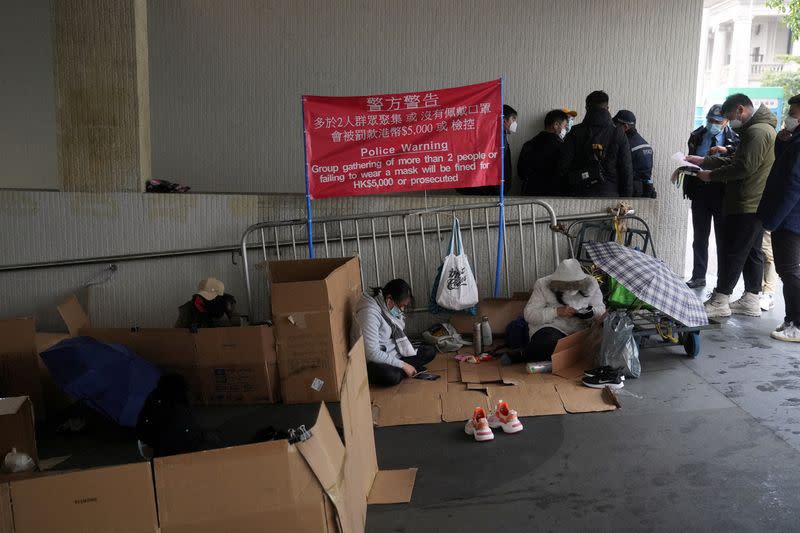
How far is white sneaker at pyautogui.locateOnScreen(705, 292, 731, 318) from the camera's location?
684cm

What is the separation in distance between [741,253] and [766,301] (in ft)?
3.14

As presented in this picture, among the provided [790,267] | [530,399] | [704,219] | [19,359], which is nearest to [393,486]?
[530,399]

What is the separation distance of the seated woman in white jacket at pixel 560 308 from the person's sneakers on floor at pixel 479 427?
1.21 m

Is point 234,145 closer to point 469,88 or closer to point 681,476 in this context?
point 469,88

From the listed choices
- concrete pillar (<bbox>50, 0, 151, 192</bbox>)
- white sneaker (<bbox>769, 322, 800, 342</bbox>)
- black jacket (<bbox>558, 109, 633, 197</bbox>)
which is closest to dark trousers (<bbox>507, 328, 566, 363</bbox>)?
black jacket (<bbox>558, 109, 633, 197</bbox>)

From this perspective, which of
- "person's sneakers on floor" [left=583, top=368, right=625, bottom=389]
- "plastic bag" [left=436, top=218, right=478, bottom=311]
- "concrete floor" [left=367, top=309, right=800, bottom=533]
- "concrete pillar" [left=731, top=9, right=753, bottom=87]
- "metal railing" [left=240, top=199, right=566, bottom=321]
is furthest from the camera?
"concrete pillar" [left=731, top=9, right=753, bottom=87]

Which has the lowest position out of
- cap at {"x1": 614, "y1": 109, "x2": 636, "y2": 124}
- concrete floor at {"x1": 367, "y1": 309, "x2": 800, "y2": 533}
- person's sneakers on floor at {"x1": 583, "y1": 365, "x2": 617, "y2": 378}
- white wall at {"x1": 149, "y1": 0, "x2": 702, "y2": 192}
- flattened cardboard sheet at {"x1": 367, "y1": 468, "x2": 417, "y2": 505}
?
flattened cardboard sheet at {"x1": 367, "y1": 468, "x2": 417, "y2": 505}

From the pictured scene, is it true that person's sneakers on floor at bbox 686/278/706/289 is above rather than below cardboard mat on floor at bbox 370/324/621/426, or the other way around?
above

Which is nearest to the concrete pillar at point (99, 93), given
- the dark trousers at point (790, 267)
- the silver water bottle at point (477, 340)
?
the silver water bottle at point (477, 340)

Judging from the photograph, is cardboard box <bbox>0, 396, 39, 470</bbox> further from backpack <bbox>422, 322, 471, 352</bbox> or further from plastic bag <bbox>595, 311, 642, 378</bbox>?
plastic bag <bbox>595, 311, 642, 378</bbox>

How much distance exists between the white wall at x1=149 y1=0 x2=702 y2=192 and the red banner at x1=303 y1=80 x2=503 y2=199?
1.53m

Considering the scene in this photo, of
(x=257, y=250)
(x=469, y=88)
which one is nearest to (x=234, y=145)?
(x=257, y=250)

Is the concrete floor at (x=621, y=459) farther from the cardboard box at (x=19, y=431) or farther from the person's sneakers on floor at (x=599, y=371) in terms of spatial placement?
the cardboard box at (x=19, y=431)

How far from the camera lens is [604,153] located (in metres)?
6.69
